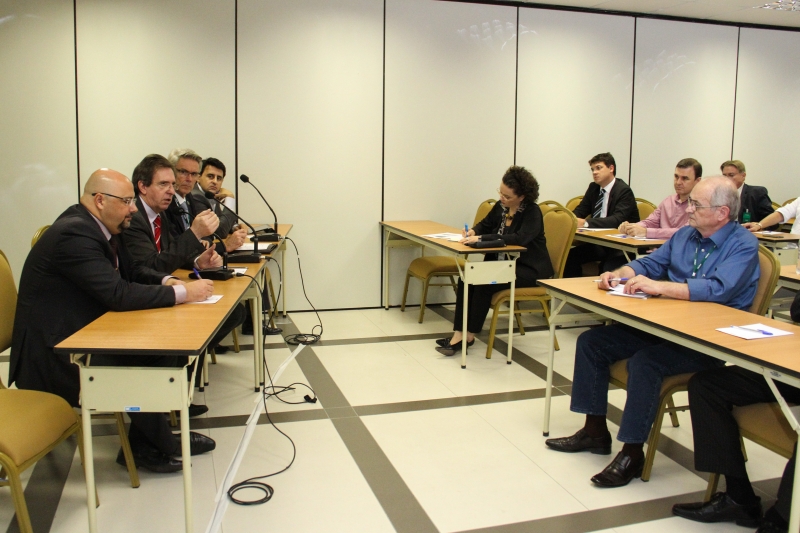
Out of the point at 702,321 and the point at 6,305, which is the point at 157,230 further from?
the point at 702,321

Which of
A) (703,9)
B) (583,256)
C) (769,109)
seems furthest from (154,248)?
(769,109)

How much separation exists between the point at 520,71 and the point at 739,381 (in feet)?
14.0

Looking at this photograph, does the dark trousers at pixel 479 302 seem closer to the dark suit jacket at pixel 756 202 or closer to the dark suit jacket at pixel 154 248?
the dark suit jacket at pixel 154 248

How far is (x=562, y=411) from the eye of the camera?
334 cm

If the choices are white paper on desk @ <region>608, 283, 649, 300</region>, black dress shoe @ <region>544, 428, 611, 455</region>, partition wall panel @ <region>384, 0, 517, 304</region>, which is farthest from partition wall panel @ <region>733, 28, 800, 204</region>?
black dress shoe @ <region>544, 428, 611, 455</region>

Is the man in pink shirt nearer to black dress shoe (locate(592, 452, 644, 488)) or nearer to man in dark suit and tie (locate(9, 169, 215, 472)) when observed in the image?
black dress shoe (locate(592, 452, 644, 488))

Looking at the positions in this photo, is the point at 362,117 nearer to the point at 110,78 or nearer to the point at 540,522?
the point at 110,78

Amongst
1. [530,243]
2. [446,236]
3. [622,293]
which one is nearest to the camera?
[622,293]

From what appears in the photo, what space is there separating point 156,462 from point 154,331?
0.78 metres

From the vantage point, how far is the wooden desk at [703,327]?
188 centimetres

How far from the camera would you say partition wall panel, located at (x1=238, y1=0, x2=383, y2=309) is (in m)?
5.32

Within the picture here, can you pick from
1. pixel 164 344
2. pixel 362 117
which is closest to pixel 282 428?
pixel 164 344

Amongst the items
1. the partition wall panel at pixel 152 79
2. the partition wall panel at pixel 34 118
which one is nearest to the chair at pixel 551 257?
the partition wall panel at pixel 152 79

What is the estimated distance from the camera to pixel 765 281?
262 centimetres
